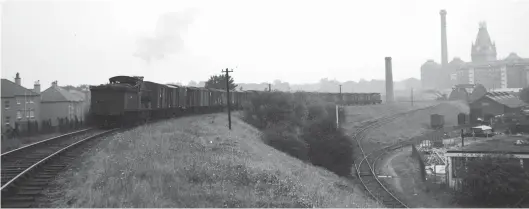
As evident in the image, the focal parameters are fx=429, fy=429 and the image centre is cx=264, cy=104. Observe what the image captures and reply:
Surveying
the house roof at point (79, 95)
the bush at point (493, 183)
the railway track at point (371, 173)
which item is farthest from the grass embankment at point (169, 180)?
the house roof at point (79, 95)

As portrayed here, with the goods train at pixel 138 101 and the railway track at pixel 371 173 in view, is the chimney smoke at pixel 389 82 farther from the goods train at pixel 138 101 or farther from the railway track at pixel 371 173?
the goods train at pixel 138 101

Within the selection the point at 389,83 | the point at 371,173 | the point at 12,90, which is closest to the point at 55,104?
the point at 12,90

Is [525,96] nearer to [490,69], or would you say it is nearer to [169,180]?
[490,69]

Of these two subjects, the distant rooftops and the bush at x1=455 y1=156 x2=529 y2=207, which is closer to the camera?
the bush at x1=455 y1=156 x2=529 y2=207

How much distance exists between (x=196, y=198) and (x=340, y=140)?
73.0ft

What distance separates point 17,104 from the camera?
40688 millimetres

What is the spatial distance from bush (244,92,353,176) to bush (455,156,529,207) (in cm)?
867

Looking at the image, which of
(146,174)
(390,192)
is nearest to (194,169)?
(146,174)

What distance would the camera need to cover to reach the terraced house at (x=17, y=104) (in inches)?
1507

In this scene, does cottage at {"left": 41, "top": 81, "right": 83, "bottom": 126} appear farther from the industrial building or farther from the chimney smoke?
the industrial building

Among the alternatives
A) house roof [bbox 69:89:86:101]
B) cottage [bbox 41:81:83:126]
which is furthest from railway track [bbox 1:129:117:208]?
house roof [bbox 69:89:86:101]

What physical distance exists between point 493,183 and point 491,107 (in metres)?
45.0

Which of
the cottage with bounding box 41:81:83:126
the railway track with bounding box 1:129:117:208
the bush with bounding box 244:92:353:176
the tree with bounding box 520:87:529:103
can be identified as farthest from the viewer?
the tree with bounding box 520:87:529:103

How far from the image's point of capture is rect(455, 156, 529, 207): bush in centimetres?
2189
